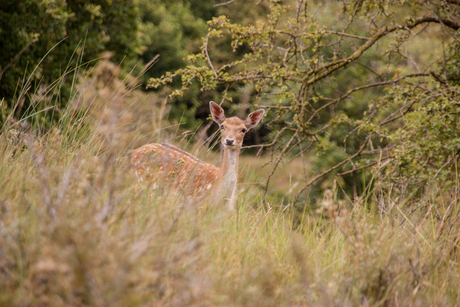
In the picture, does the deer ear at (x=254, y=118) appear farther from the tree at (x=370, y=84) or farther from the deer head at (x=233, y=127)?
the tree at (x=370, y=84)

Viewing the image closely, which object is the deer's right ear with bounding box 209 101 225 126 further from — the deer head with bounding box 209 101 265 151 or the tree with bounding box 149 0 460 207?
the tree with bounding box 149 0 460 207

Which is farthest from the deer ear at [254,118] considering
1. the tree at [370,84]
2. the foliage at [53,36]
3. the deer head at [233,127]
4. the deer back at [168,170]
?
the foliage at [53,36]

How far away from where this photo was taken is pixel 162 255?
2193 mm

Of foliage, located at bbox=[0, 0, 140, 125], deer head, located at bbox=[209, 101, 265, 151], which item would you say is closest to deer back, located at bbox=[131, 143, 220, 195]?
deer head, located at bbox=[209, 101, 265, 151]

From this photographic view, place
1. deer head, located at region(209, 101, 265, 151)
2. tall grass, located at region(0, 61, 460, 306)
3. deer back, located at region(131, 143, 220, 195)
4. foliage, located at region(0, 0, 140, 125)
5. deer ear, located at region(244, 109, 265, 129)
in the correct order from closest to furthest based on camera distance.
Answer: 1. tall grass, located at region(0, 61, 460, 306)
2. deer back, located at region(131, 143, 220, 195)
3. deer head, located at region(209, 101, 265, 151)
4. deer ear, located at region(244, 109, 265, 129)
5. foliage, located at region(0, 0, 140, 125)

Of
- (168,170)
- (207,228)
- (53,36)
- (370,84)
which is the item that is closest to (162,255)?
(207,228)

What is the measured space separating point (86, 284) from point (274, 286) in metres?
1.18

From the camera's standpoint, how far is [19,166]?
120 inches

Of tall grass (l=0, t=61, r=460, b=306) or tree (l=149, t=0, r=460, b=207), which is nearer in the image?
tall grass (l=0, t=61, r=460, b=306)

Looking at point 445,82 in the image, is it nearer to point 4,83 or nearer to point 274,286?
point 274,286

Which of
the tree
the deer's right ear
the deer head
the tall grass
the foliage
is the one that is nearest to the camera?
the tall grass

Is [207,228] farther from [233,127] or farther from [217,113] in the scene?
[217,113]

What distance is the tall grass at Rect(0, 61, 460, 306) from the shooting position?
1858mm

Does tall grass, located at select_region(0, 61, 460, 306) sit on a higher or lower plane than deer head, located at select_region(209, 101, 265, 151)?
higher
